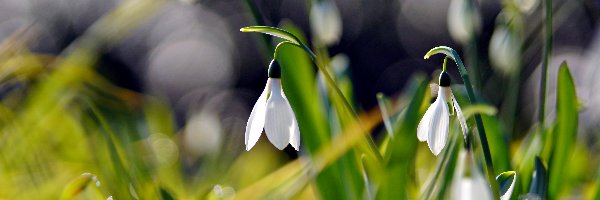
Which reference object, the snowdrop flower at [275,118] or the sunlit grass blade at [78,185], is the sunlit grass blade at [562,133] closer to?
the snowdrop flower at [275,118]

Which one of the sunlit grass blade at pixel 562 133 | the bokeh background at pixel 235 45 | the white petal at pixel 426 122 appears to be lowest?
the bokeh background at pixel 235 45

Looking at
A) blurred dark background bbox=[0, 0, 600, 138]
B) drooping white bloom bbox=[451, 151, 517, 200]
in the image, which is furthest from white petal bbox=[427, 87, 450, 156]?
blurred dark background bbox=[0, 0, 600, 138]

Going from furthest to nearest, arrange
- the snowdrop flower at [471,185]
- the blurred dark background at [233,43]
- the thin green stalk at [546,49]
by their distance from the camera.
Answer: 1. the blurred dark background at [233,43]
2. the thin green stalk at [546,49]
3. the snowdrop flower at [471,185]

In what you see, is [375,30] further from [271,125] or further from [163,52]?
[271,125]

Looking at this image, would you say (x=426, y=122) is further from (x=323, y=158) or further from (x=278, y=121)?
(x=323, y=158)

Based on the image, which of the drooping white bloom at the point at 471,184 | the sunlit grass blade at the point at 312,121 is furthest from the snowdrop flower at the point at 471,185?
the sunlit grass blade at the point at 312,121

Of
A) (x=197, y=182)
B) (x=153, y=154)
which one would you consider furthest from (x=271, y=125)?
(x=197, y=182)

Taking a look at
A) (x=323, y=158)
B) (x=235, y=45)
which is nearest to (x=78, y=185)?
(x=323, y=158)
